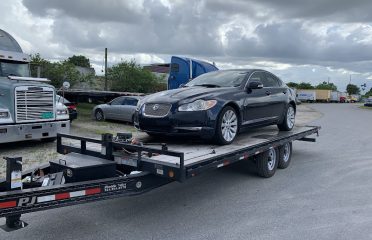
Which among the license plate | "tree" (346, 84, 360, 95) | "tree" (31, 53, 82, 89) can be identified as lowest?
the license plate

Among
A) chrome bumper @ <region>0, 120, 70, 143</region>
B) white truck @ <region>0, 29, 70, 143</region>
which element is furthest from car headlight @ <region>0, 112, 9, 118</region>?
chrome bumper @ <region>0, 120, 70, 143</region>

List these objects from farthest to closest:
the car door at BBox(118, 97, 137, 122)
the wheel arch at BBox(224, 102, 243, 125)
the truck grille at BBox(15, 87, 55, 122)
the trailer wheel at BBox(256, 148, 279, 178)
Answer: the car door at BBox(118, 97, 137, 122), the truck grille at BBox(15, 87, 55, 122), the trailer wheel at BBox(256, 148, 279, 178), the wheel arch at BBox(224, 102, 243, 125)

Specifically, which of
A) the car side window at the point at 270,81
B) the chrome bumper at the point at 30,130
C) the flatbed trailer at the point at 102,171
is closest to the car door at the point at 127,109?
the chrome bumper at the point at 30,130

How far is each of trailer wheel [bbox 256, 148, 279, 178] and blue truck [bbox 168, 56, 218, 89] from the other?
866 cm

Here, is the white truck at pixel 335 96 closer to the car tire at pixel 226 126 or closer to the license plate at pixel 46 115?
the license plate at pixel 46 115

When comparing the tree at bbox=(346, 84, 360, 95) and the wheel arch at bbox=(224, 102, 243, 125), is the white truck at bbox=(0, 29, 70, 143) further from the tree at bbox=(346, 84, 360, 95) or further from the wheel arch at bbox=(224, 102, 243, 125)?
the tree at bbox=(346, 84, 360, 95)

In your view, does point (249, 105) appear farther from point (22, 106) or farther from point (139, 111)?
point (22, 106)

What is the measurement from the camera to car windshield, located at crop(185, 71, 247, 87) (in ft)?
24.2

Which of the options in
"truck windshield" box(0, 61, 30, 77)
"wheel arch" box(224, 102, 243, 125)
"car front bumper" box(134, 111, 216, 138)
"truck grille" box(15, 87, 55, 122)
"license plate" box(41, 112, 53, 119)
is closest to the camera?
"car front bumper" box(134, 111, 216, 138)

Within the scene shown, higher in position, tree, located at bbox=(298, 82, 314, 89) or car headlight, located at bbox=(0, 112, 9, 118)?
tree, located at bbox=(298, 82, 314, 89)

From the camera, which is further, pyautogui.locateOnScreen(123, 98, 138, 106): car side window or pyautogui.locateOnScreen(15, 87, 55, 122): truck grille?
pyautogui.locateOnScreen(123, 98, 138, 106): car side window

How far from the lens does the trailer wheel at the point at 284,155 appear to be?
8.17 metres

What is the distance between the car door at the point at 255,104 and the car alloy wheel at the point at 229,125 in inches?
15.7

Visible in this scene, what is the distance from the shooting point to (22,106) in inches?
364
